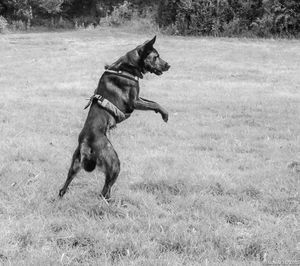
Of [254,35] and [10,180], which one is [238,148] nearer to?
[10,180]

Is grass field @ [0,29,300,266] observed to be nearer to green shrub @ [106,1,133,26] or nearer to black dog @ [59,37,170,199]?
black dog @ [59,37,170,199]

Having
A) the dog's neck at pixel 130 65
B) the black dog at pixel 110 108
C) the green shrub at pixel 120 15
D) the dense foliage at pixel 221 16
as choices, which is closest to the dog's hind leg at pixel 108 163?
the black dog at pixel 110 108

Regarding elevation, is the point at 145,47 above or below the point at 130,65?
above

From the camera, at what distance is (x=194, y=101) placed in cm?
1190

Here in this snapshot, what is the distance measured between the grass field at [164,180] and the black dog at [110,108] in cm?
40

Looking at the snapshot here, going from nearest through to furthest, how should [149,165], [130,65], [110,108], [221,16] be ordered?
1. [110,108]
2. [130,65]
3. [149,165]
4. [221,16]

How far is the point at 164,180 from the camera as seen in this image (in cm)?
606

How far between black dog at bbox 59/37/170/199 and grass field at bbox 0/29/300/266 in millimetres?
395

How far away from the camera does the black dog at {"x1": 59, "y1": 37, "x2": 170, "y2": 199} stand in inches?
206

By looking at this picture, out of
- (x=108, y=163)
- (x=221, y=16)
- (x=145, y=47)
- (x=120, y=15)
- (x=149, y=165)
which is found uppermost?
(x=145, y=47)

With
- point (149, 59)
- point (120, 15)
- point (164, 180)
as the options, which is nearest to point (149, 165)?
point (164, 180)

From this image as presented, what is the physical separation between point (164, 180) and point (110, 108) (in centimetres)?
115

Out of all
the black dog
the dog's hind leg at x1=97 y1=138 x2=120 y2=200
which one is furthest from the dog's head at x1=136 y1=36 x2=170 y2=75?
the dog's hind leg at x1=97 y1=138 x2=120 y2=200

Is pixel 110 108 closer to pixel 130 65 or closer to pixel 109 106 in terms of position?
pixel 109 106
